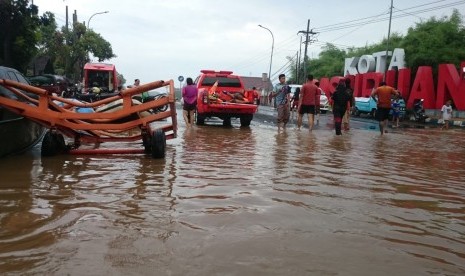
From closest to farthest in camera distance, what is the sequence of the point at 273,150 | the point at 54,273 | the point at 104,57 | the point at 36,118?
the point at 54,273, the point at 36,118, the point at 273,150, the point at 104,57

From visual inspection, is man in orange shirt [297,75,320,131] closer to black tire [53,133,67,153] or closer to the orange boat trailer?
the orange boat trailer

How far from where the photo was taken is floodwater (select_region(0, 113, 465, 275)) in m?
2.96

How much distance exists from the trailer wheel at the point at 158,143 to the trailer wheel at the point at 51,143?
1.46 m

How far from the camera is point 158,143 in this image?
23.5 ft

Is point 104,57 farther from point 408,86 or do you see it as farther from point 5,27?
point 408,86

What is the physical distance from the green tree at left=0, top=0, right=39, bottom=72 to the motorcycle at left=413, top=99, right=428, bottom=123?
22147 millimetres

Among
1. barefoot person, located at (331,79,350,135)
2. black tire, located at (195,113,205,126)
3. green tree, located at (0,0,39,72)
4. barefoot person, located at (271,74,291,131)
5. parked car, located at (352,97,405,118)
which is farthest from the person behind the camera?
parked car, located at (352,97,405,118)

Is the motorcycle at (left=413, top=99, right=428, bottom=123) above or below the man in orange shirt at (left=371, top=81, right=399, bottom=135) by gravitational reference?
below

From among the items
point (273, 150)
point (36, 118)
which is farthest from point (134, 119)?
point (273, 150)

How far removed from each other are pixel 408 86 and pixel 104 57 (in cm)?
4968

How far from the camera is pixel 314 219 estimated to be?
4.01 metres

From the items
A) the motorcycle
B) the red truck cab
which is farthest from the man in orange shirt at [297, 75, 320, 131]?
the motorcycle

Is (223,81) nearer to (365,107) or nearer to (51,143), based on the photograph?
(51,143)

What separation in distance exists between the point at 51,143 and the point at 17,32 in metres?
22.5
